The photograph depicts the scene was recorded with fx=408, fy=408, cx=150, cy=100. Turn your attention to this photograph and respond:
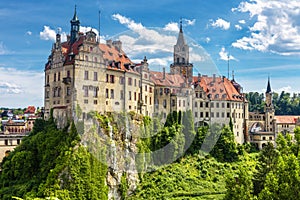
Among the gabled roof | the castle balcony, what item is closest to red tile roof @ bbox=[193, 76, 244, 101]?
the gabled roof

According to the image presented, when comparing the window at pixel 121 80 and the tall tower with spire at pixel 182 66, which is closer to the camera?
the window at pixel 121 80

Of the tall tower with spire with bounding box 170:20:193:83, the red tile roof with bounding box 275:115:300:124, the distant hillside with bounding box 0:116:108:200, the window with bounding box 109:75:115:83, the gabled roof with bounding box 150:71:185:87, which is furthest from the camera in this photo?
the red tile roof with bounding box 275:115:300:124

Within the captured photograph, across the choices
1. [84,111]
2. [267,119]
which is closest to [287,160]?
[84,111]

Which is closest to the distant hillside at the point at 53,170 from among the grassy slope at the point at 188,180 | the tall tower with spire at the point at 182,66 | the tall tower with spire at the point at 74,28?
the grassy slope at the point at 188,180

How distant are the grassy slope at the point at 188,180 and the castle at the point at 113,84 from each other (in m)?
8.41

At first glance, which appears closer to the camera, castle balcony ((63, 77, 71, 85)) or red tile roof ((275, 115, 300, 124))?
castle balcony ((63, 77, 71, 85))

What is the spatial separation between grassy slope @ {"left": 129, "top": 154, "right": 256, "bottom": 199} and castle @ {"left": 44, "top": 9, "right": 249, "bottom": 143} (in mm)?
8406

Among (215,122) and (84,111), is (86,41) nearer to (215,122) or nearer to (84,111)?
(84,111)

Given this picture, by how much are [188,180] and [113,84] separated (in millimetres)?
17368

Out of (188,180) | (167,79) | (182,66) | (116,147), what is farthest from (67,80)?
(188,180)

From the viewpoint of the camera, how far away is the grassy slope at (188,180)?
54.2m

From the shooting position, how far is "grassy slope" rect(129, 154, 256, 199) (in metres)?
54.2

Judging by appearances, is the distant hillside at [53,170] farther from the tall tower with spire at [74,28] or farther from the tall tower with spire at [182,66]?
the tall tower with spire at [182,66]

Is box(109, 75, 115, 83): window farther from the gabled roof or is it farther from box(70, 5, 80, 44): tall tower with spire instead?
the gabled roof
